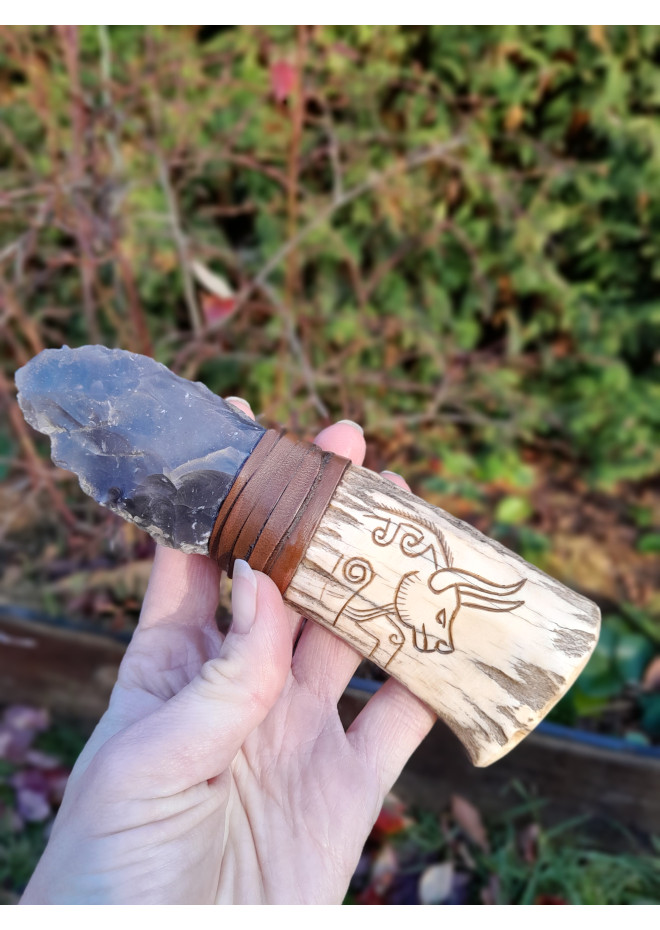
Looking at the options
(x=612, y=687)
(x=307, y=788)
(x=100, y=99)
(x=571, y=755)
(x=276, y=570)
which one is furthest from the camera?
(x=100, y=99)

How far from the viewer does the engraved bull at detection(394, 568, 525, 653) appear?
4.70 feet

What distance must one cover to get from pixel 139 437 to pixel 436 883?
5.42 ft

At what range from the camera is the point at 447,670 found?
4.83 ft

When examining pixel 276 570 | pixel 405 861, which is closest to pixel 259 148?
A: pixel 276 570

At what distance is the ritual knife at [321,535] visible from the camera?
1.42 metres

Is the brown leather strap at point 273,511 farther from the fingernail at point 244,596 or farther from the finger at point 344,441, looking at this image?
the finger at point 344,441

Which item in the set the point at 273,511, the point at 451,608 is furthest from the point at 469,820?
the point at 273,511

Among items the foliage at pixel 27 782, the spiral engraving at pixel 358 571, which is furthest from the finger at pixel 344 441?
the foliage at pixel 27 782

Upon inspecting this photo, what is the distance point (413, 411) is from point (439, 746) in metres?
1.50

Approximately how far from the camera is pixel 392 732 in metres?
1.68

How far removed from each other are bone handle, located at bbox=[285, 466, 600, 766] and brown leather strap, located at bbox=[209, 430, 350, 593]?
3 cm

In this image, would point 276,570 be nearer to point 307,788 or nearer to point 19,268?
point 307,788

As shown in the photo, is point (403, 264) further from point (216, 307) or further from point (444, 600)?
point (444, 600)

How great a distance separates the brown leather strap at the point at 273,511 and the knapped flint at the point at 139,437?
0.03 metres
